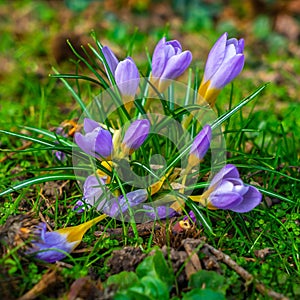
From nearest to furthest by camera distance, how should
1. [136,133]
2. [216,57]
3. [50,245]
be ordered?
1. [50,245]
2. [136,133]
3. [216,57]

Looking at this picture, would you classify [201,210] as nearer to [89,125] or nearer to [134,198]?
[134,198]

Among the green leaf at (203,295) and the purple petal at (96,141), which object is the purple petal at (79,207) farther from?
the green leaf at (203,295)

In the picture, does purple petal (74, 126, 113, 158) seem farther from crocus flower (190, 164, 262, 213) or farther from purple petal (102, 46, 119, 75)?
crocus flower (190, 164, 262, 213)

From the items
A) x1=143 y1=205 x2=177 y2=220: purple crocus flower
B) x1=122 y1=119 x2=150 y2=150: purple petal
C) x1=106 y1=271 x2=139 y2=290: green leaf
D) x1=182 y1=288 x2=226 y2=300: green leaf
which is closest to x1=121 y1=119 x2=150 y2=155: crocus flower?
x1=122 y1=119 x2=150 y2=150: purple petal

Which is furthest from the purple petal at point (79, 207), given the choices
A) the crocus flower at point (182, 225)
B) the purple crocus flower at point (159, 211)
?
the crocus flower at point (182, 225)

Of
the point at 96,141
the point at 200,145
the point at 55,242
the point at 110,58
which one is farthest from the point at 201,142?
the point at 55,242

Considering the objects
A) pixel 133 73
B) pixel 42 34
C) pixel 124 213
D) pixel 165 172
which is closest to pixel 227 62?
pixel 133 73

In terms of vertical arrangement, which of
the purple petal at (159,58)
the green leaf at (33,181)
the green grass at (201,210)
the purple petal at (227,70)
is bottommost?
the green grass at (201,210)
